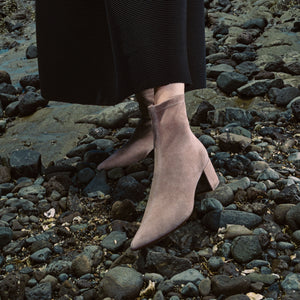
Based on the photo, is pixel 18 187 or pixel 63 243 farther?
pixel 18 187

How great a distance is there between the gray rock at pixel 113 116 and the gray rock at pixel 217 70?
916 millimetres

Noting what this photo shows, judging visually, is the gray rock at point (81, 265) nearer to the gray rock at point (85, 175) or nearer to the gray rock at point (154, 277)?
the gray rock at point (154, 277)

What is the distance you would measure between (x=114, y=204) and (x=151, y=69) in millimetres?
606

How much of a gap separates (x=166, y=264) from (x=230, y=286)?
226 mm

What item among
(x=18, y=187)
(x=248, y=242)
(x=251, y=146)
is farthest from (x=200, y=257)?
(x=18, y=187)

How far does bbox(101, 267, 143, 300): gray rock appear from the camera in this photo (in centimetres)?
116

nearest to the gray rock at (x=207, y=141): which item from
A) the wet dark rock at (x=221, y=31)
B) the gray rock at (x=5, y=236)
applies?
the gray rock at (x=5, y=236)

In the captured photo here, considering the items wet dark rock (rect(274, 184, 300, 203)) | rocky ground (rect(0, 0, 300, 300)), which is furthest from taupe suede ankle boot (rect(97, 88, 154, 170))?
wet dark rock (rect(274, 184, 300, 203))

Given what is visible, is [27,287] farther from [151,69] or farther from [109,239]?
[151,69]

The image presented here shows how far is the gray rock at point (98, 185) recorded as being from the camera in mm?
1844

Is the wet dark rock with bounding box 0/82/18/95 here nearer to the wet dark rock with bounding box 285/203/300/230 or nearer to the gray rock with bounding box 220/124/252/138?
the gray rock with bounding box 220/124/252/138

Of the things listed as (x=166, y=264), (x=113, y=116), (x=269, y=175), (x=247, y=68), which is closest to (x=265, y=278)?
(x=166, y=264)

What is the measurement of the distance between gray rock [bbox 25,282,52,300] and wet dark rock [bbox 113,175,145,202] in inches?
22.8

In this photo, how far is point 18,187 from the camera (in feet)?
6.36
